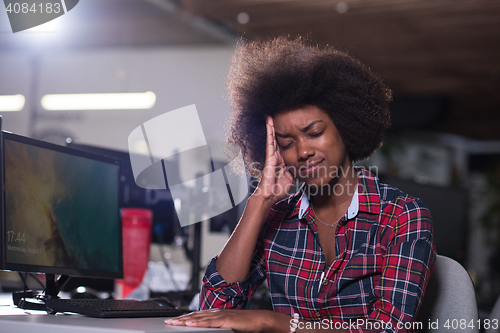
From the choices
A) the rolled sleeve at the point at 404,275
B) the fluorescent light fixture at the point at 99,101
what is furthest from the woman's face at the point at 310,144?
the fluorescent light fixture at the point at 99,101

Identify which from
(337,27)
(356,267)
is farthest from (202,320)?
(337,27)

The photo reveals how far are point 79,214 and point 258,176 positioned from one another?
620 mm

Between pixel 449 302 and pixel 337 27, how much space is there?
3.55 metres

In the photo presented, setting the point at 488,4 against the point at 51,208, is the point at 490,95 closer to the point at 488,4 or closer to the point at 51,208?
the point at 488,4

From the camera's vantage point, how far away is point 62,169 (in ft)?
4.37

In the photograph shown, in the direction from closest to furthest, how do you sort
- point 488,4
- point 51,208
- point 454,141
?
point 51,208 → point 488,4 → point 454,141

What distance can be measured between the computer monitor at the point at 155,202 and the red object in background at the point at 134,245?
0.48 feet

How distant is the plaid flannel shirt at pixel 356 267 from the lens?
1.15m

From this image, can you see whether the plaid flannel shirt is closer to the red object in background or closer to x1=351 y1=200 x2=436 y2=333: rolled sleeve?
x1=351 y1=200 x2=436 y2=333: rolled sleeve

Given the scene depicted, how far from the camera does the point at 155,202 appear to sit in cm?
235

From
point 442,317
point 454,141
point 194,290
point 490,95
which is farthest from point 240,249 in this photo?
Result: point 454,141

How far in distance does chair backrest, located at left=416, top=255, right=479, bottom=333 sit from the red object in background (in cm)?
122

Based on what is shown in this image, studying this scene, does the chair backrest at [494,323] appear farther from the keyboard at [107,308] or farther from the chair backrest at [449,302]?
the keyboard at [107,308]

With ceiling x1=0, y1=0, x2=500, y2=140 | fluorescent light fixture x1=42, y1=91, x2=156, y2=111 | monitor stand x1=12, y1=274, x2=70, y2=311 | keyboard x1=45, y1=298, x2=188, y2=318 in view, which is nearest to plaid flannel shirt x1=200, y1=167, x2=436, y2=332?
keyboard x1=45, y1=298, x2=188, y2=318
